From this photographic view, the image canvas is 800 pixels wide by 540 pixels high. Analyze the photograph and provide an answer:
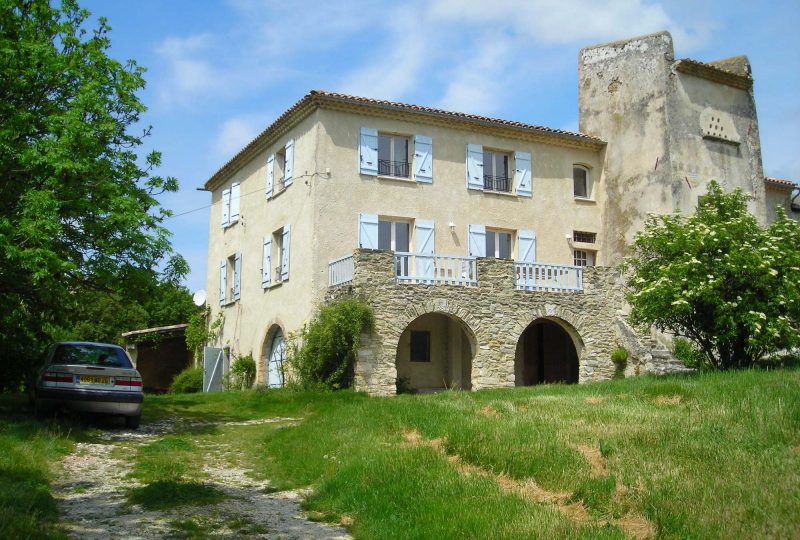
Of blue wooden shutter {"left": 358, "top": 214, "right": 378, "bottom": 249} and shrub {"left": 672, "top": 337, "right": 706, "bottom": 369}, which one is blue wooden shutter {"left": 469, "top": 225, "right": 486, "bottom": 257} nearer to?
blue wooden shutter {"left": 358, "top": 214, "right": 378, "bottom": 249}

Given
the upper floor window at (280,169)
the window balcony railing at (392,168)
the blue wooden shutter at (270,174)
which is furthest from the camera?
the blue wooden shutter at (270,174)

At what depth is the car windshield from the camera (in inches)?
586

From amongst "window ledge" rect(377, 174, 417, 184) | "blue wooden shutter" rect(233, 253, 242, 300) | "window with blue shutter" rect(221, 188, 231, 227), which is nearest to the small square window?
"window ledge" rect(377, 174, 417, 184)

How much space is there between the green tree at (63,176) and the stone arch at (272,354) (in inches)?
328

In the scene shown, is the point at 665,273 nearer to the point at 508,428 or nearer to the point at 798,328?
the point at 798,328

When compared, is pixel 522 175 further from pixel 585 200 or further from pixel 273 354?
pixel 273 354

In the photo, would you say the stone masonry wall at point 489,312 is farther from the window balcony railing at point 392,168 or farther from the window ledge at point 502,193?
the window balcony railing at point 392,168

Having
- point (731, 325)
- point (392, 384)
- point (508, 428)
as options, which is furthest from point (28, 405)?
point (731, 325)

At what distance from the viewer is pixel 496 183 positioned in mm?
25953

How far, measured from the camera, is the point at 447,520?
27.5 ft

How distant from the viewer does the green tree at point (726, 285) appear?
17312mm

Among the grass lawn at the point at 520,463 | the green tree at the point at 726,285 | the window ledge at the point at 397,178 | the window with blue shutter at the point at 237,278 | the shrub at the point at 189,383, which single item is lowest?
the grass lawn at the point at 520,463

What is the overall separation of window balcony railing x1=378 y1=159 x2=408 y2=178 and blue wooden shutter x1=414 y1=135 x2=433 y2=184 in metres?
0.38

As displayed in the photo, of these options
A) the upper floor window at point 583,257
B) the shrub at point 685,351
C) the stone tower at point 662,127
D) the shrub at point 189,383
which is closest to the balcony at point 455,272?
the shrub at point 685,351
